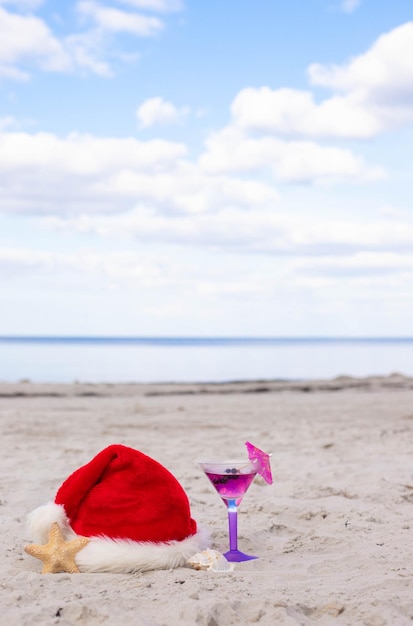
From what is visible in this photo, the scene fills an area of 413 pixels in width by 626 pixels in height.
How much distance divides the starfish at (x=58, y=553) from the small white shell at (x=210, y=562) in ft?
1.72

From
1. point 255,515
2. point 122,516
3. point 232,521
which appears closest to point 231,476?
point 232,521

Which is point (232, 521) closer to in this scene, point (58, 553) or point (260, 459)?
point (260, 459)

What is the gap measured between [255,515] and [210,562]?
128 cm

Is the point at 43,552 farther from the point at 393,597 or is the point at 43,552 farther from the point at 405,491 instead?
the point at 405,491

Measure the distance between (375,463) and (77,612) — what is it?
424 centimetres

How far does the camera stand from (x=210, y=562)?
10.9ft

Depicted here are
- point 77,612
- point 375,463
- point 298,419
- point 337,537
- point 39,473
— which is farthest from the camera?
point 298,419

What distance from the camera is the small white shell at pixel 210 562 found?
331 centimetres

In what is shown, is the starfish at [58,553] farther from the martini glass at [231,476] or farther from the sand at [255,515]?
the martini glass at [231,476]

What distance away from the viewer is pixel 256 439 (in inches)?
316

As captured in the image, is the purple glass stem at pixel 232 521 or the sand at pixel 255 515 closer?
the sand at pixel 255 515

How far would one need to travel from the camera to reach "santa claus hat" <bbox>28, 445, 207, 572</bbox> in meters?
3.30

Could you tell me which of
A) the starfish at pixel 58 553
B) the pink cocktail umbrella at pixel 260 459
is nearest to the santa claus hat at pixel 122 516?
the starfish at pixel 58 553

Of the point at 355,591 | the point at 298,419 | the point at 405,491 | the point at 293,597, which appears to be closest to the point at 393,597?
the point at 355,591
